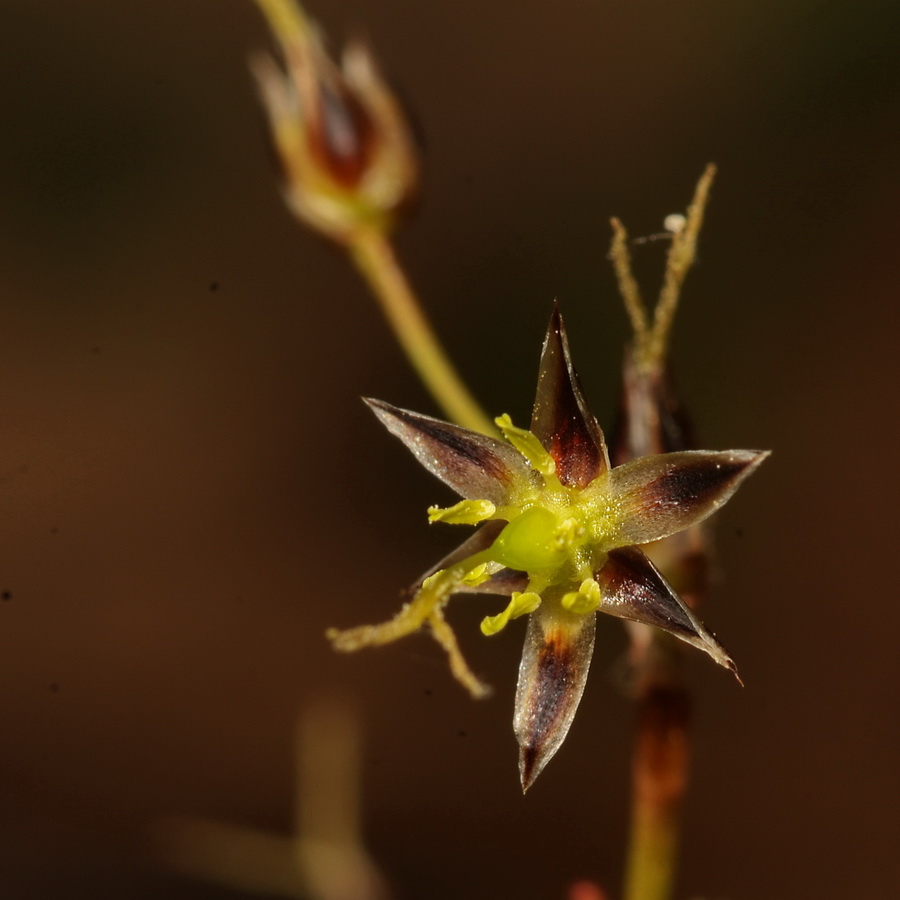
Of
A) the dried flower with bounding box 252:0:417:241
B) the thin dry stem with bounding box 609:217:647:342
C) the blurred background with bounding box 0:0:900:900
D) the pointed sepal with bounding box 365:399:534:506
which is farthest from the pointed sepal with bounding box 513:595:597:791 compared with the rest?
the blurred background with bounding box 0:0:900:900

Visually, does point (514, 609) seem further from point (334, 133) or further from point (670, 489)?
point (334, 133)

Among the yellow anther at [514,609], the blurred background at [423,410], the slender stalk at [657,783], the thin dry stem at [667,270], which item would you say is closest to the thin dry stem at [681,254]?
the thin dry stem at [667,270]

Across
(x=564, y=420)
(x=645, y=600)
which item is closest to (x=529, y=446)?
(x=564, y=420)

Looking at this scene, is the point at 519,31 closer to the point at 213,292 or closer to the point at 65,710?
the point at 213,292

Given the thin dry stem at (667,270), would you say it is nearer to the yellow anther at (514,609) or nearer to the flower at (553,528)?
the flower at (553,528)

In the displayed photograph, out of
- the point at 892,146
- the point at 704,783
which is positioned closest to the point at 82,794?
the point at 704,783

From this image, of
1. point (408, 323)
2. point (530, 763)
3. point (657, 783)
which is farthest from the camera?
point (408, 323)
